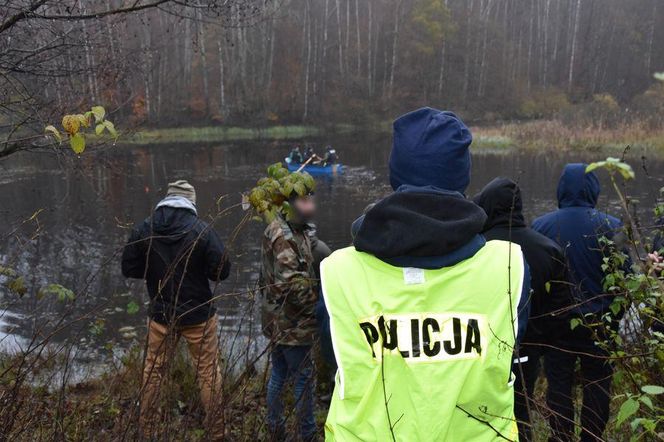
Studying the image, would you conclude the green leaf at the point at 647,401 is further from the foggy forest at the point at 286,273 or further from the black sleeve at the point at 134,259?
the black sleeve at the point at 134,259

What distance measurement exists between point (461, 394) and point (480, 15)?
55269 millimetres

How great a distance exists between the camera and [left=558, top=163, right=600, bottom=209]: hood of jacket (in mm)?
3590

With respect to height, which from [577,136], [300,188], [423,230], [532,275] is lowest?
[577,136]

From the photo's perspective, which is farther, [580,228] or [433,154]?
[580,228]

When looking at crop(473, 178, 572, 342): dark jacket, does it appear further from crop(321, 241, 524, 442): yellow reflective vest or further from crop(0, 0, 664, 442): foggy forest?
crop(321, 241, 524, 442): yellow reflective vest

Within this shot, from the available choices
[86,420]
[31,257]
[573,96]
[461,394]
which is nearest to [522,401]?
[461,394]

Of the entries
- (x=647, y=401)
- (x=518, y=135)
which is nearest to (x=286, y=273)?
(x=647, y=401)

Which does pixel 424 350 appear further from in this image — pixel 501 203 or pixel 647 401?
pixel 501 203

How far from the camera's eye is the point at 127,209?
15.6m

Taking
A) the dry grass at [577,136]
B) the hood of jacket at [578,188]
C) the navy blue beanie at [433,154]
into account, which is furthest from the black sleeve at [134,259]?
the dry grass at [577,136]

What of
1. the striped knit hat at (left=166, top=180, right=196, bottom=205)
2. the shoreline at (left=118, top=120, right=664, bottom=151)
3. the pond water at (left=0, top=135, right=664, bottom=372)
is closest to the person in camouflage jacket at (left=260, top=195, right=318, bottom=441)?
the pond water at (left=0, top=135, right=664, bottom=372)

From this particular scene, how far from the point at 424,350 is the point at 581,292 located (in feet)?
7.08

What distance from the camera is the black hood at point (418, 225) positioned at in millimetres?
1592

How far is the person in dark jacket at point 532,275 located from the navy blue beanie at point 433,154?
1.18 m
